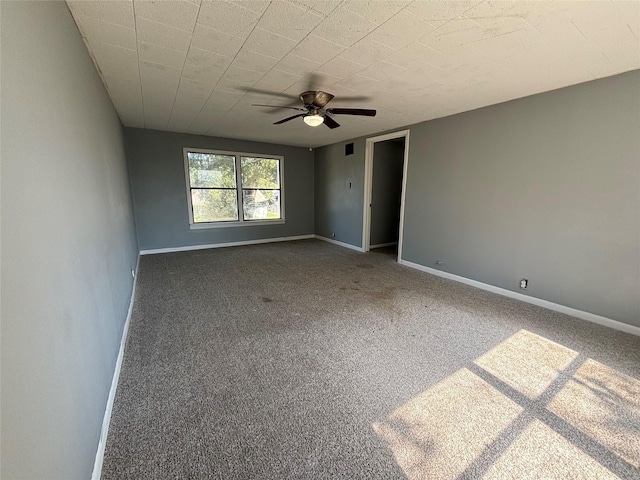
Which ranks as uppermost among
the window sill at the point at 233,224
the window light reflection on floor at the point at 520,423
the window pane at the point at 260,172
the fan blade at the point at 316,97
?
the fan blade at the point at 316,97

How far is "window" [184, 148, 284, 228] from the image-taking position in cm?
557

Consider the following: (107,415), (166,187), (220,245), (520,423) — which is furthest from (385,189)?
(107,415)

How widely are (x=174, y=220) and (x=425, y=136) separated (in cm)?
491

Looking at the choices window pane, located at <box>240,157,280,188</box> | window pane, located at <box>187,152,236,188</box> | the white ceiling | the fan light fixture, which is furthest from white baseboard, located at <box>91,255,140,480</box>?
window pane, located at <box>240,157,280,188</box>

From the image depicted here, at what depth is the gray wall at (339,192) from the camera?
5632 millimetres

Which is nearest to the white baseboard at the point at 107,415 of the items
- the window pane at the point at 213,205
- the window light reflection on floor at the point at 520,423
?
the window light reflection on floor at the point at 520,423

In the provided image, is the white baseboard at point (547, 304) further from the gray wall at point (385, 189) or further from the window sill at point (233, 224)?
the window sill at point (233, 224)

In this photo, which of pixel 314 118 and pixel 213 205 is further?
pixel 213 205

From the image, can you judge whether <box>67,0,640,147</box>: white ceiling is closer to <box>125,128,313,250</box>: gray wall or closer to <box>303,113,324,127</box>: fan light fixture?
<box>303,113,324,127</box>: fan light fixture

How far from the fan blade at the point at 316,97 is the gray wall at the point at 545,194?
197 cm

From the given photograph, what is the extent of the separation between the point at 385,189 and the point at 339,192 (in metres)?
1.03

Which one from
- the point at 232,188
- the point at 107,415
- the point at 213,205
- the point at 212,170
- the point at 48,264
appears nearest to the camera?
the point at 48,264

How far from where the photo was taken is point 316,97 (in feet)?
9.43

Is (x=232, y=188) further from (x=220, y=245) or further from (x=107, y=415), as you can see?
(x=107, y=415)
